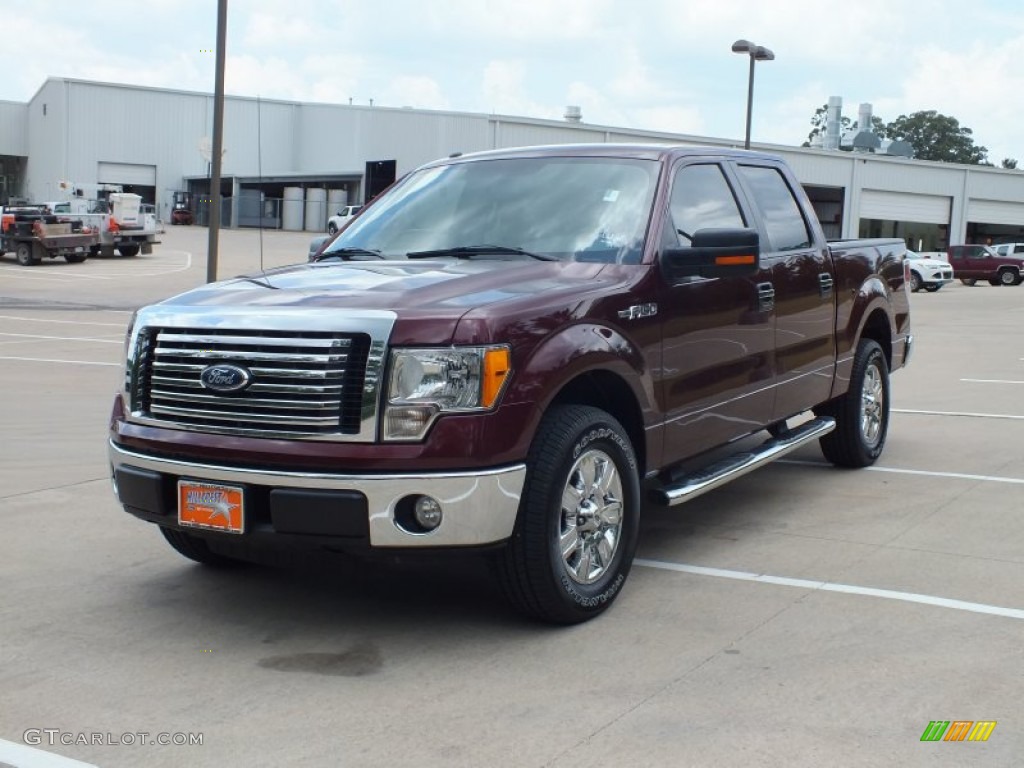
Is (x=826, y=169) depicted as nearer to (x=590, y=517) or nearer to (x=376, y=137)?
(x=376, y=137)

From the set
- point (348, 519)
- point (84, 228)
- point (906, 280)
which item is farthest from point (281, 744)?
point (84, 228)

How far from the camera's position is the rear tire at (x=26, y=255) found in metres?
36.8

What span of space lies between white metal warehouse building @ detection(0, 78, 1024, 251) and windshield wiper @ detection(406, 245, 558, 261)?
52.6 m

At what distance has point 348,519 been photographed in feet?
14.0

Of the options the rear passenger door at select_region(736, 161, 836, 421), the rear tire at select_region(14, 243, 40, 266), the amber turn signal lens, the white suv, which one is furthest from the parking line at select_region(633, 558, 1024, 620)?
the white suv

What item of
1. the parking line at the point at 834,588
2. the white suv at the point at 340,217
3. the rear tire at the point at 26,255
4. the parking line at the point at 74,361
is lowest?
the parking line at the point at 74,361

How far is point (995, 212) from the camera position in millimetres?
68812

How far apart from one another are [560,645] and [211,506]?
141 centimetres

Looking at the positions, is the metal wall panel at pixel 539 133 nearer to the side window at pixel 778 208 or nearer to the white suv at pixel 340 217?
the white suv at pixel 340 217

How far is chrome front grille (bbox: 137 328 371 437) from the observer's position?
14.3 feet

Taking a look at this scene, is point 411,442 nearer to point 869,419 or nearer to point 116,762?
point 116,762

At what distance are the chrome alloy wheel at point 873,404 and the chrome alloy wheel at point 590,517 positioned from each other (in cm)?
349

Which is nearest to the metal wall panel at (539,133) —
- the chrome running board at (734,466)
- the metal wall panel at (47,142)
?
the metal wall panel at (47,142)

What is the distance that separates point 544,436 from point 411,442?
554 millimetres
